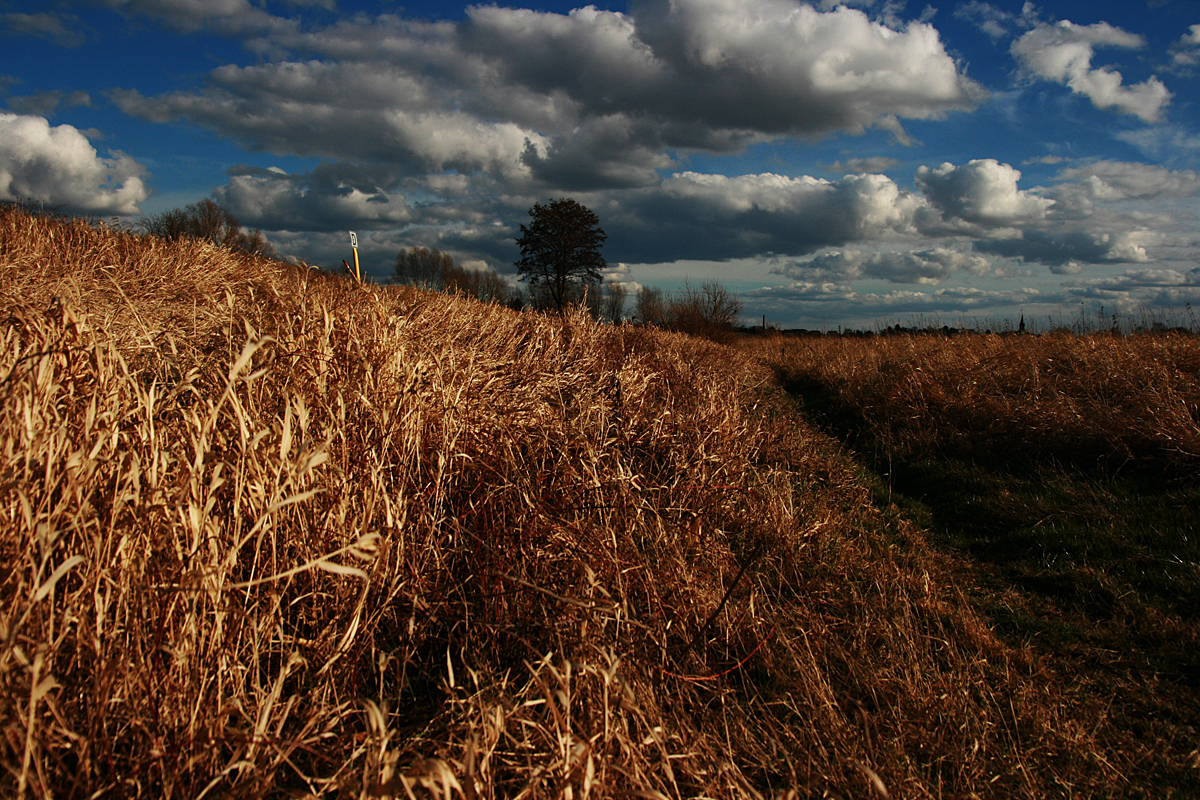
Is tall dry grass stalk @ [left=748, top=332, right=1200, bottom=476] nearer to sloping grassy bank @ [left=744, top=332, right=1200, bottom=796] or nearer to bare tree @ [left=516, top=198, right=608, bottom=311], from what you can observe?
sloping grassy bank @ [left=744, top=332, right=1200, bottom=796]

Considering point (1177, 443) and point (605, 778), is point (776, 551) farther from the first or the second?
point (1177, 443)

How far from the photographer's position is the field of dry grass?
163cm

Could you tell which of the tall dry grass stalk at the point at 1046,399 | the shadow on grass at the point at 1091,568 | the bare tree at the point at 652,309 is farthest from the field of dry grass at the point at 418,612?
the bare tree at the point at 652,309

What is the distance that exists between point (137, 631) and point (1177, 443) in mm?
7674

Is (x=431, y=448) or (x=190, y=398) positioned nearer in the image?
(x=190, y=398)

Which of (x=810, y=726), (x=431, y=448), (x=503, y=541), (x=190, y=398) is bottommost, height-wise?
(x=810, y=726)

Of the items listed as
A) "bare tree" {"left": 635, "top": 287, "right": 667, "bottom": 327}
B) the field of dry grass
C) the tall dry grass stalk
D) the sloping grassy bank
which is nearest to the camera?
the field of dry grass

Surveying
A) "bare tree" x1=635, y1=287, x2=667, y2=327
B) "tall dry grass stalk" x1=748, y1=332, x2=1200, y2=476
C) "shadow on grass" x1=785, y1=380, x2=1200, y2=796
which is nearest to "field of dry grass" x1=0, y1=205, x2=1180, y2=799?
"shadow on grass" x1=785, y1=380, x2=1200, y2=796

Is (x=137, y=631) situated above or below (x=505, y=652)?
above

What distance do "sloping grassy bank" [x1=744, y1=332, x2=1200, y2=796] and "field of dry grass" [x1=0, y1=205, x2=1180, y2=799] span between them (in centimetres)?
26

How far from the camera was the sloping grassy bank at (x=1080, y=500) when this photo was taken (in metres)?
2.90

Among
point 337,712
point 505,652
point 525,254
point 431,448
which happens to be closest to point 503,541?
point 505,652

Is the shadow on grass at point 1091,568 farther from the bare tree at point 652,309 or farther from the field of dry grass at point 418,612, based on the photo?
the bare tree at point 652,309

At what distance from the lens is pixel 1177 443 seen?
5.43m
